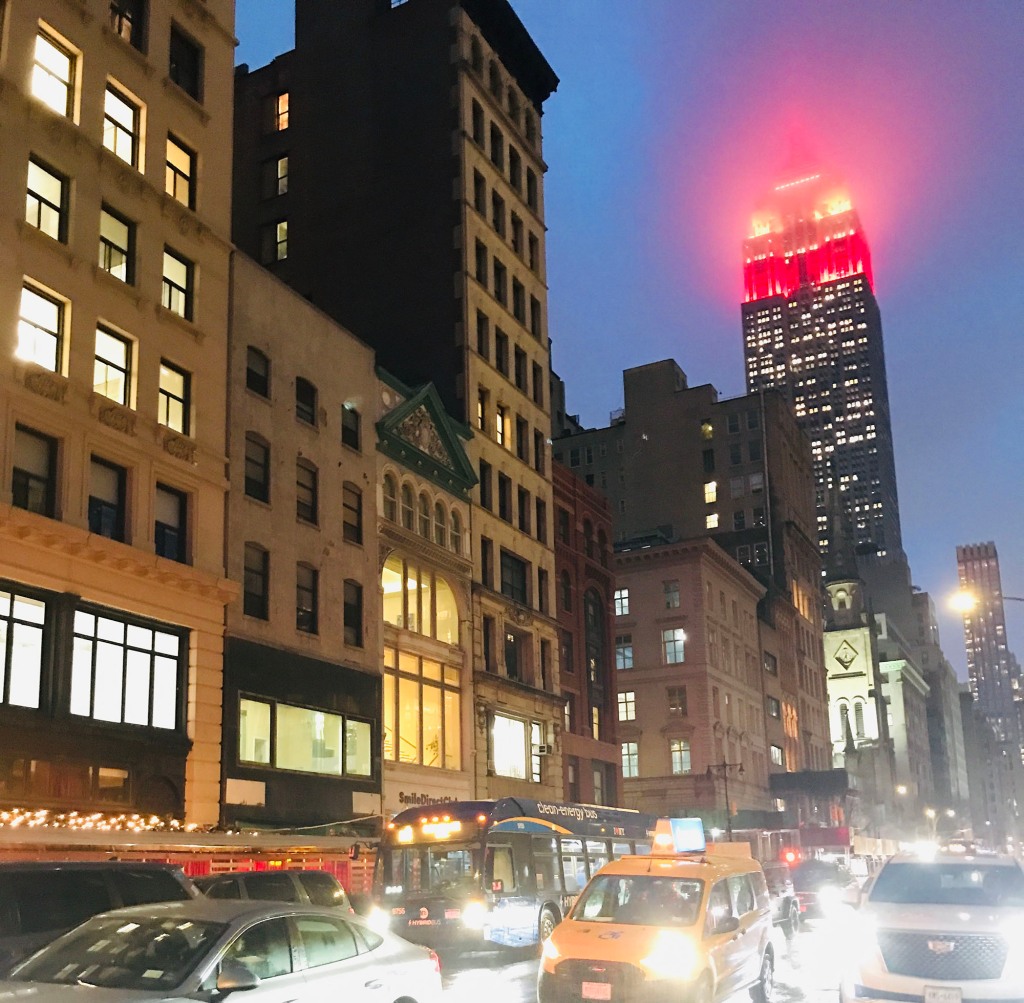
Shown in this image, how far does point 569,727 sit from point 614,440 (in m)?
50.8

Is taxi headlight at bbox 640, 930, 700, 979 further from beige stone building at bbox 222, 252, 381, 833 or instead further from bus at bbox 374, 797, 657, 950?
beige stone building at bbox 222, 252, 381, 833

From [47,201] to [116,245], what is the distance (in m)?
2.29

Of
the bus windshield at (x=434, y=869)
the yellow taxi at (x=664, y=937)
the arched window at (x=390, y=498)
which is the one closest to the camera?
the yellow taxi at (x=664, y=937)

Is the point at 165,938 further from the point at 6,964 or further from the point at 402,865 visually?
the point at 402,865

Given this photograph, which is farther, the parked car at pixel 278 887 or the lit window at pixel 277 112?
the lit window at pixel 277 112

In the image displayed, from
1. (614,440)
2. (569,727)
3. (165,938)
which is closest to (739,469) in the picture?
(614,440)

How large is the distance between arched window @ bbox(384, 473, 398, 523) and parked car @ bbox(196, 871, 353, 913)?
78.5ft

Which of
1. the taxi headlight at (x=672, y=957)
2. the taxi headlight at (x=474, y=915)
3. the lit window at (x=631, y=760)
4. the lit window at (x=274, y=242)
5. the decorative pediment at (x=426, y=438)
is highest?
the lit window at (x=274, y=242)

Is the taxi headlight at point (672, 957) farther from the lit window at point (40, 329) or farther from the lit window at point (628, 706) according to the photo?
the lit window at point (628, 706)

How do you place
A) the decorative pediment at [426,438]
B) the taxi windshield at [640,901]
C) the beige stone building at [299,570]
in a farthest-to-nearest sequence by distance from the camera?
the decorative pediment at [426,438] → the beige stone building at [299,570] → the taxi windshield at [640,901]

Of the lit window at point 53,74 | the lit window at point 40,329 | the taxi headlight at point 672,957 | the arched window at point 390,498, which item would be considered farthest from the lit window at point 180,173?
the taxi headlight at point 672,957

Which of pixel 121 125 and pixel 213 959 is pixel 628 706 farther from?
pixel 213 959

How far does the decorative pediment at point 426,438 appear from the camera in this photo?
43.0 meters

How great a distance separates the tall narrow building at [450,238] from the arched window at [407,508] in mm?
4405
